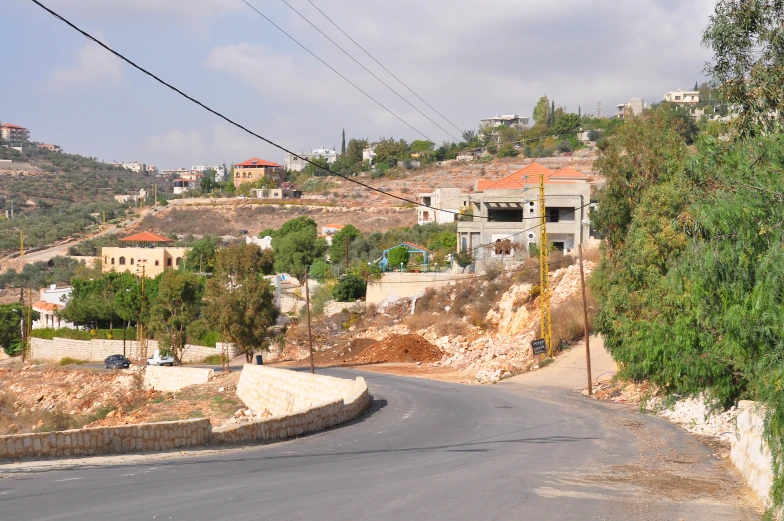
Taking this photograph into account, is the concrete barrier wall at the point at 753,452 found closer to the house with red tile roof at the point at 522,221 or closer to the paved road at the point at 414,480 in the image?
the paved road at the point at 414,480

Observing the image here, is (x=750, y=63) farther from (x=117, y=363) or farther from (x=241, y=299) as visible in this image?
(x=117, y=363)

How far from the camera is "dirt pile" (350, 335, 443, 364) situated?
54344 millimetres

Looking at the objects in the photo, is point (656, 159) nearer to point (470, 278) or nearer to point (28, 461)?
point (28, 461)

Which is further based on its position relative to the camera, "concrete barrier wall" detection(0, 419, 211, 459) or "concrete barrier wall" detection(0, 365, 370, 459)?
"concrete barrier wall" detection(0, 365, 370, 459)

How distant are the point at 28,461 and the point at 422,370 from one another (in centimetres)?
3563

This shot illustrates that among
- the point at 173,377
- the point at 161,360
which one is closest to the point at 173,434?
the point at 173,377

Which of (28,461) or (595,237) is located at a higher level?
(595,237)

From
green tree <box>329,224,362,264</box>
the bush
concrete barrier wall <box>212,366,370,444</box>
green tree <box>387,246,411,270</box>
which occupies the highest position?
green tree <box>329,224,362,264</box>

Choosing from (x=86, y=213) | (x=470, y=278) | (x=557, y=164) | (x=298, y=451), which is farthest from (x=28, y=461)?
(x=86, y=213)

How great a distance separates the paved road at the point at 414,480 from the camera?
39.6 feet

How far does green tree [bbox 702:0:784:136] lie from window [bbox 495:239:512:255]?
1900 inches

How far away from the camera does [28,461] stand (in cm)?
1579

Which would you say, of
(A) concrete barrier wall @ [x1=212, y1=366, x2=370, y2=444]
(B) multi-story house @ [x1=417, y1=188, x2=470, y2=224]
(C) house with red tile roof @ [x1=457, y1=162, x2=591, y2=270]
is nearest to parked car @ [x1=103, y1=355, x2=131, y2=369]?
(C) house with red tile roof @ [x1=457, y1=162, x2=591, y2=270]

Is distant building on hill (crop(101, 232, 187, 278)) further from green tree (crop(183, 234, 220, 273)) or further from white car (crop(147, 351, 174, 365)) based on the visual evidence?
white car (crop(147, 351, 174, 365))
